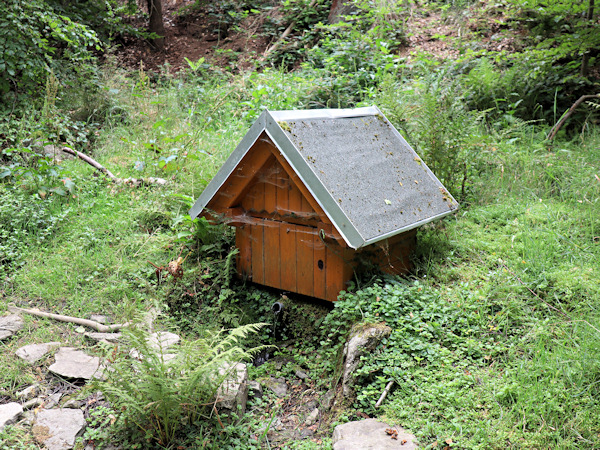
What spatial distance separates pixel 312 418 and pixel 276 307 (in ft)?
3.28

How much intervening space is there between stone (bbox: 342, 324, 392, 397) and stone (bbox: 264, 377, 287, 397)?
0.52 metres

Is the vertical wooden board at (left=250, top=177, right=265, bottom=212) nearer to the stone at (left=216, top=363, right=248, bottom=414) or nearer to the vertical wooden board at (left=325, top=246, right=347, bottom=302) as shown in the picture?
the vertical wooden board at (left=325, top=246, right=347, bottom=302)

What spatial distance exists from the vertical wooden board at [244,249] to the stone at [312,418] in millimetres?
1355

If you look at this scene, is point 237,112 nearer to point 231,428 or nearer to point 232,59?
point 232,59

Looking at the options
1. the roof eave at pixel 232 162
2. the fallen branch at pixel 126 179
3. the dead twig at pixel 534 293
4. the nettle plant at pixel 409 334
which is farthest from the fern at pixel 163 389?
the fallen branch at pixel 126 179

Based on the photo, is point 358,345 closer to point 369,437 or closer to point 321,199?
point 369,437

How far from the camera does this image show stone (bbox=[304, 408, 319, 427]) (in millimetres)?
2821

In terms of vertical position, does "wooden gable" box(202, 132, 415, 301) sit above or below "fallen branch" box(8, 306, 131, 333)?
above

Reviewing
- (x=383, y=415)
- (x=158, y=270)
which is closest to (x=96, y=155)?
(x=158, y=270)

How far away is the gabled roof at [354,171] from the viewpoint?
3.04m

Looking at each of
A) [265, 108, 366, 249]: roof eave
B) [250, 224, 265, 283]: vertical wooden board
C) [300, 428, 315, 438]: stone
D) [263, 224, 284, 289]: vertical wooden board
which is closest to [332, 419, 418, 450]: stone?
[300, 428, 315, 438]: stone

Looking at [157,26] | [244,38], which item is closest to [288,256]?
[244,38]

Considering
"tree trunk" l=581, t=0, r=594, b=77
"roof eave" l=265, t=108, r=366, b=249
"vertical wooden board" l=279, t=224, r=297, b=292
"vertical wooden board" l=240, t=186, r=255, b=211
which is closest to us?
"roof eave" l=265, t=108, r=366, b=249

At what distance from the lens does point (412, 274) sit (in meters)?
3.78
